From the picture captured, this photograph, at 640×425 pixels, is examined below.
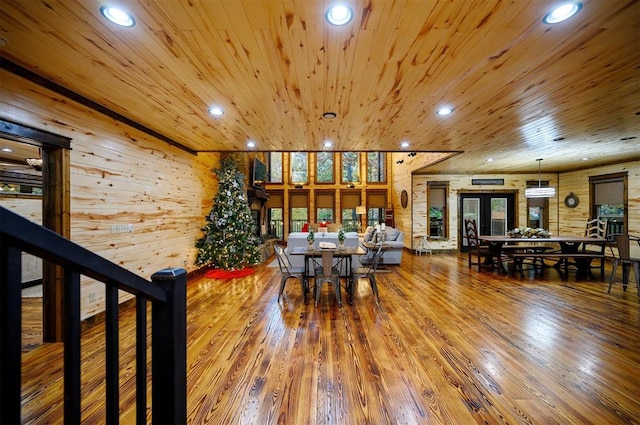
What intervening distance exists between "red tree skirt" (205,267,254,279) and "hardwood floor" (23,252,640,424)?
139 cm

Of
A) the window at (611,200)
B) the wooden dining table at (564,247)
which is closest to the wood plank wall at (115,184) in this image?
the wooden dining table at (564,247)

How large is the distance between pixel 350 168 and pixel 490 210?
562cm

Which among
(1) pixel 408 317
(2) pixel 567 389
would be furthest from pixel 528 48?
(1) pixel 408 317

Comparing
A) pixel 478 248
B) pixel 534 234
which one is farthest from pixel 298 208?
pixel 534 234

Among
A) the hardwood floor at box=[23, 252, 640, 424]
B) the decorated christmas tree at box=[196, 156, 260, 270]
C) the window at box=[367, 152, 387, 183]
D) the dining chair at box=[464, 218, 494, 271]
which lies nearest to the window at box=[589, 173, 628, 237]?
the dining chair at box=[464, 218, 494, 271]

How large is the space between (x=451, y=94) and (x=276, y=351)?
3211mm

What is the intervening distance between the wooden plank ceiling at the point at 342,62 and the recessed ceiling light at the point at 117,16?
55mm

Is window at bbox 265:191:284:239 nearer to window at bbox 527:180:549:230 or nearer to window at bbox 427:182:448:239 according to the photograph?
window at bbox 427:182:448:239

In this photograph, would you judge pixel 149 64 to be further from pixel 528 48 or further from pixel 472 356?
pixel 472 356

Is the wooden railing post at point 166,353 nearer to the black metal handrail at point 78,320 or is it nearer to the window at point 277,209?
the black metal handrail at point 78,320

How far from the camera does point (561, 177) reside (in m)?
8.30

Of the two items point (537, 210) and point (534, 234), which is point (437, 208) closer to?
point (534, 234)

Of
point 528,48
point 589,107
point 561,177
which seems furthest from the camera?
point 561,177

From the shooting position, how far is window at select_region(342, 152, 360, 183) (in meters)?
11.9
